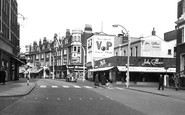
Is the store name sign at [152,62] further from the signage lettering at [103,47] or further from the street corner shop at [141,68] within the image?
the signage lettering at [103,47]

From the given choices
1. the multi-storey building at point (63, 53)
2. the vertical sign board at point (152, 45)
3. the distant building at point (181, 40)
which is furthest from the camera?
the multi-storey building at point (63, 53)

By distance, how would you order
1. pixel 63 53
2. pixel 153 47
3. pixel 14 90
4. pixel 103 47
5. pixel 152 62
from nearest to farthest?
pixel 14 90 < pixel 152 62 < pixel 153 47 < pixel 103 47 < pixel 63 53

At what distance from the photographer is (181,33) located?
31.6 meters

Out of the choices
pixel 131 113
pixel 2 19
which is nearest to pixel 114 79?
pixel 2 19

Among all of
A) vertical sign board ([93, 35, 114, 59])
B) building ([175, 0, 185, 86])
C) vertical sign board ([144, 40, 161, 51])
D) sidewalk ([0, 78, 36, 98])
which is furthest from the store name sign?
sidewalk ([0, 78, 36, 98])

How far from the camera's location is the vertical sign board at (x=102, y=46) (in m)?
62.1

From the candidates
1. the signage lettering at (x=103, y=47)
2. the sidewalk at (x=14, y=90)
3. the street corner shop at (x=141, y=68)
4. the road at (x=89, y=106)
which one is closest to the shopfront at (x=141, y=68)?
the street corner shop at (x=141, y=68)

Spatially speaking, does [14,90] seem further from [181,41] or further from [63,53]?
[63,53]

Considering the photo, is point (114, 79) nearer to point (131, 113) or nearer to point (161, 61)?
point (161, 61)

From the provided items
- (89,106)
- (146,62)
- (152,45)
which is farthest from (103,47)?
(89,106)

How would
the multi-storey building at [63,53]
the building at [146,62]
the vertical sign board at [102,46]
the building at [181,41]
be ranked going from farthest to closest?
the multi-storey building at [63,53] → the vertical sign board at [102,46] → the building at [146,62] → the building at [181,41]

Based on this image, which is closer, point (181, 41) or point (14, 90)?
point (14, 90)

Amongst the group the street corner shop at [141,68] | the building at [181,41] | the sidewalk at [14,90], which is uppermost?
the building at [181,41]

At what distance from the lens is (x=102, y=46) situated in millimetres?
62469
